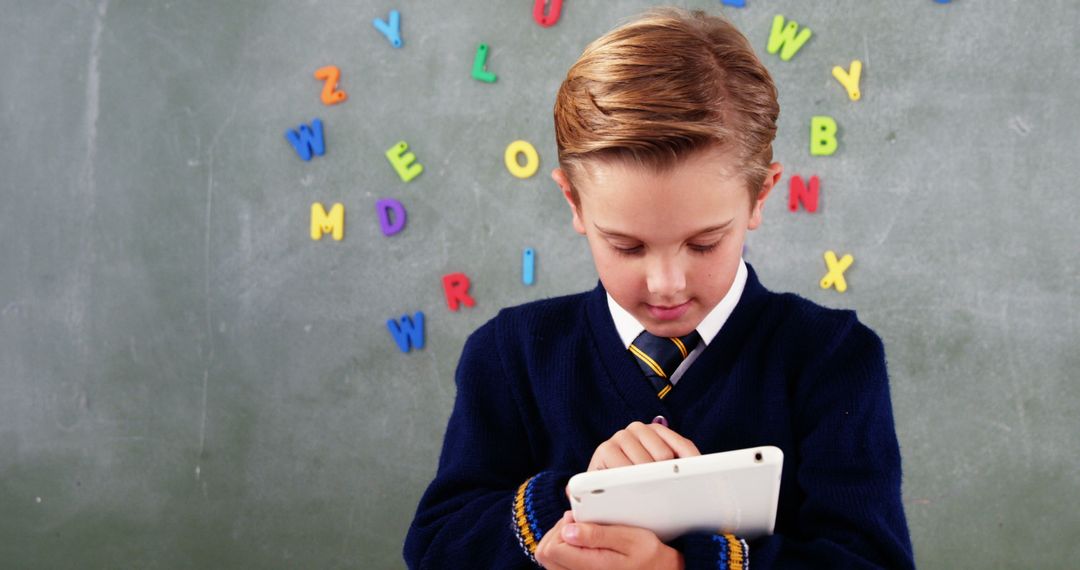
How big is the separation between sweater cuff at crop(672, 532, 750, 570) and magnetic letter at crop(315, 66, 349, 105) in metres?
1.31

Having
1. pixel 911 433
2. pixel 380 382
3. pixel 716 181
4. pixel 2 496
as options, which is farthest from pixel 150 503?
pixel 716 181

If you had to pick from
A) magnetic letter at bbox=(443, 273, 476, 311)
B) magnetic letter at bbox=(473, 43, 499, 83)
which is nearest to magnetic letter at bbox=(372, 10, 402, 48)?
magnetic letter at bbox=(473, 43, 499, 83)

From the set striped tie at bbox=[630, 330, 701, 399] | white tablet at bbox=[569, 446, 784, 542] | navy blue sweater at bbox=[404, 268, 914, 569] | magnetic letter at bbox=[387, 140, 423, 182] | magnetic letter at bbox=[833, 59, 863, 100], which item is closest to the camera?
white tablet at bbox=[569, 446, 784, 542]

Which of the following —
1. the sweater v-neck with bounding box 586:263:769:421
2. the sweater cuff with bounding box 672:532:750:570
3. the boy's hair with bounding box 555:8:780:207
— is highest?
the boy's hair with bounding box 555:8:780:207

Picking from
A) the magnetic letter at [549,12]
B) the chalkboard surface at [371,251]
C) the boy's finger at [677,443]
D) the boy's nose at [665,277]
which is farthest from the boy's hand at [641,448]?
the magnetic letter at [549,12]

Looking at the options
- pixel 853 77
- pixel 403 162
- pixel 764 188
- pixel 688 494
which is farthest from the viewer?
pixel 403 162

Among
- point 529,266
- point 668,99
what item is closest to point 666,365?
point 668,99

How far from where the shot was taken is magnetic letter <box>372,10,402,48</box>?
1901 mm

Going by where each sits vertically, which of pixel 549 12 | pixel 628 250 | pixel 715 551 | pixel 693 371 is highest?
pixel 549 12

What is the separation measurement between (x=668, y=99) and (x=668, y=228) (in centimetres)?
10

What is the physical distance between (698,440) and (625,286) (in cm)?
17

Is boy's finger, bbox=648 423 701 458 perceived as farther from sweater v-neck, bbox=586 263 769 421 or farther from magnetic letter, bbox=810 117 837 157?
magnetic letter, bbox=810 117 837 157

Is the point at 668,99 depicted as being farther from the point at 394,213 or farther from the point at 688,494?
the point at 394,213

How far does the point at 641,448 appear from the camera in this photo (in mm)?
817
